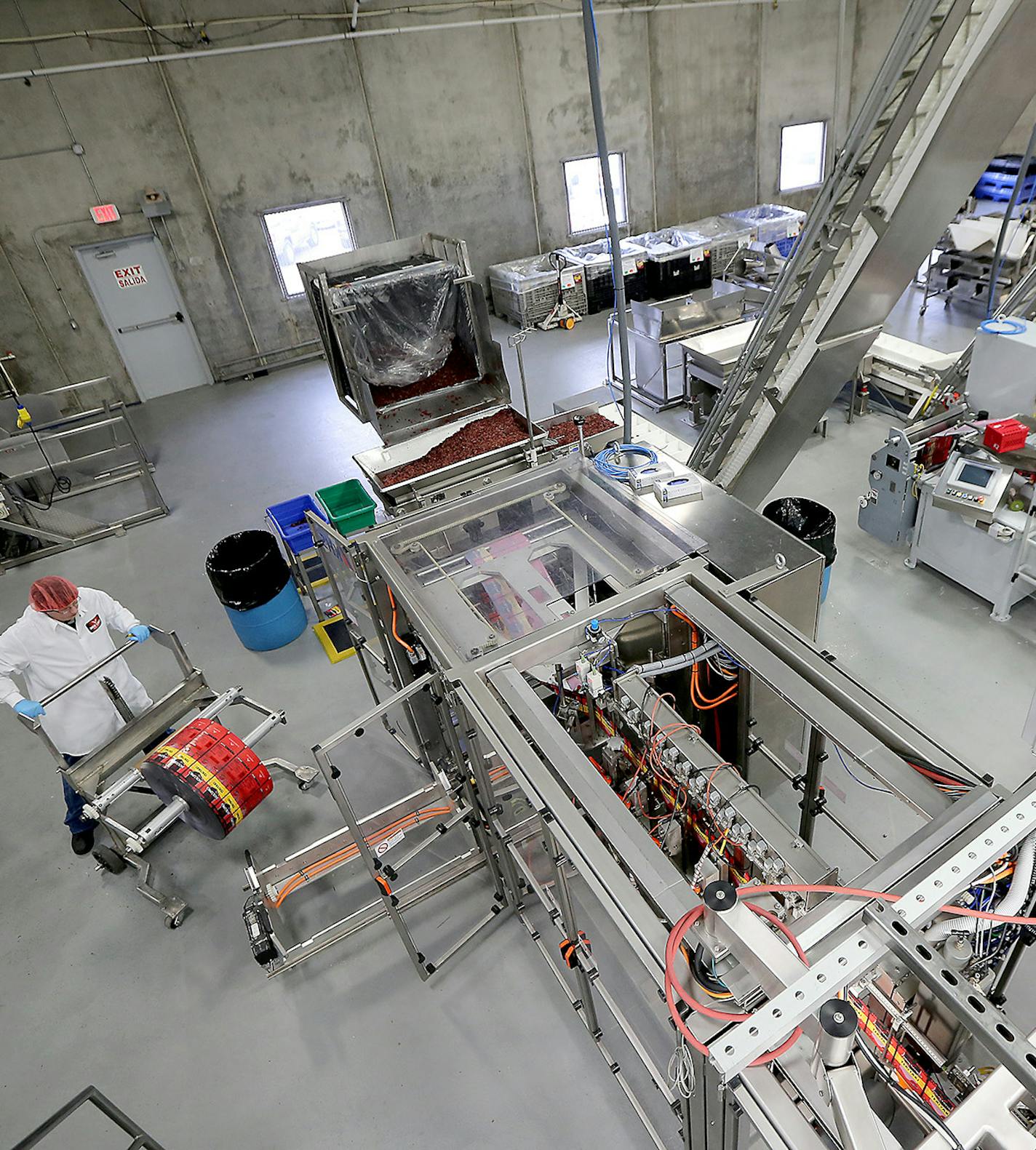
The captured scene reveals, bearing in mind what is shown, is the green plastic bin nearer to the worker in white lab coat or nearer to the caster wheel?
the worker in white lab coat

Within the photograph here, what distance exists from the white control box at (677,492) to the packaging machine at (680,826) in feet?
0.10

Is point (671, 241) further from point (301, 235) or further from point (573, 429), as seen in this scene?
point (573, 429)

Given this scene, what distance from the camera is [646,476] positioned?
118 inches

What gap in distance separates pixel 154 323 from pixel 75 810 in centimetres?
695

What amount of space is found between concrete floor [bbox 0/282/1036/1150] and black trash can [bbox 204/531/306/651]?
152 mm

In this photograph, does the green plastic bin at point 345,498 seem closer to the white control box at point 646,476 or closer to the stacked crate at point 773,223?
the white control box at point 646,476

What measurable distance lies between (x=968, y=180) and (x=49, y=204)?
8.54m

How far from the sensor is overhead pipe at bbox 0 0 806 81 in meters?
7.14

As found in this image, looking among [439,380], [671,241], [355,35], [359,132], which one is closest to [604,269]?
[671,241]

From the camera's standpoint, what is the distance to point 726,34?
32.2 ft

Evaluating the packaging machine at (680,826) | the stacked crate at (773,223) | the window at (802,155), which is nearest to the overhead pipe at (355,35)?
the window at (802,155)

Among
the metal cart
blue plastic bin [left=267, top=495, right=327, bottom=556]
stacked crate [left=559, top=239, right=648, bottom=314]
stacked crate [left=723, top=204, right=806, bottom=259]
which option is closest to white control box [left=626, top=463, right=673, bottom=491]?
the metal cart

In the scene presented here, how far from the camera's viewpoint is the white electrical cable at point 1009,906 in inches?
60.0

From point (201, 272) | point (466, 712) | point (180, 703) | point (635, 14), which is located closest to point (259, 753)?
point (180, 703)
